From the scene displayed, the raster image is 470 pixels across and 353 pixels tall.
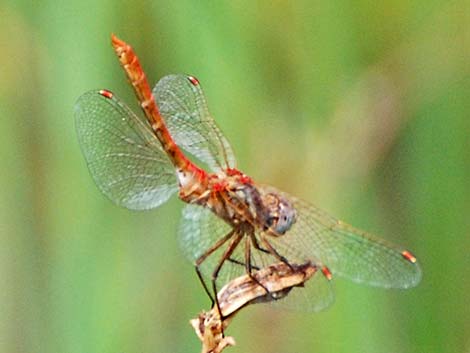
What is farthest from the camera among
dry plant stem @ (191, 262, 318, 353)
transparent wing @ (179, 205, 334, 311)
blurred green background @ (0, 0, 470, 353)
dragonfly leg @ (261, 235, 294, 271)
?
blurred green background @ (0, 0, 470, 353)

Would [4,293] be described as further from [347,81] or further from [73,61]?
[347,81]

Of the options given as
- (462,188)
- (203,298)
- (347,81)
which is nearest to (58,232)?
(203,298)

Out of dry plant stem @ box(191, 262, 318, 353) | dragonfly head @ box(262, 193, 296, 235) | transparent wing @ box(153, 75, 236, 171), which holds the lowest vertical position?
dry plant stem @ box(191, 262, 318, 353)

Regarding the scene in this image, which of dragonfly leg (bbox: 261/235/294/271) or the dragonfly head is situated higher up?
the dragonfly head

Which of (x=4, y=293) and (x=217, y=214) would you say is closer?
(x=217, y=214)

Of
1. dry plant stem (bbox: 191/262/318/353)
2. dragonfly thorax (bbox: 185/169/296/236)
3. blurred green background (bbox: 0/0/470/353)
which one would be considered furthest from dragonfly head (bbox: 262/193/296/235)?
blurred green background (bbox: 0/0/470/353)

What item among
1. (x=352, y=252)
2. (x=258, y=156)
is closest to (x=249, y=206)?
(x=352, y=252)

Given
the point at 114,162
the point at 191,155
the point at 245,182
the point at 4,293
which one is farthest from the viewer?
the point at 4,293

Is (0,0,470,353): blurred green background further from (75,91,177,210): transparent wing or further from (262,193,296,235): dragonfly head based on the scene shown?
(262,193,296,235): dragonfly head
